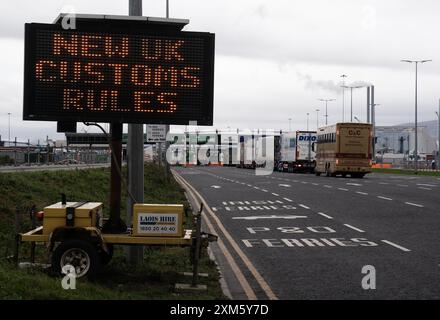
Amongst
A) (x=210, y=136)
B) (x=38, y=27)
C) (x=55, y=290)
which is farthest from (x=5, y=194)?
(x=210, y=136)

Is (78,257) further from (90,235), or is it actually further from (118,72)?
(118,72)

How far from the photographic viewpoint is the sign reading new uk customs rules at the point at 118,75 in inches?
400

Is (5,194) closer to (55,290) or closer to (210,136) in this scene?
(55,290)

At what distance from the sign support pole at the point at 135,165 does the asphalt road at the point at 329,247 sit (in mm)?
1639

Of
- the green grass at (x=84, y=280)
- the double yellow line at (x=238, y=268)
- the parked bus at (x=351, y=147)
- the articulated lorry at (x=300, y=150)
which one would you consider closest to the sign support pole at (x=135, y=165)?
the green grass at (x=84, y=280)

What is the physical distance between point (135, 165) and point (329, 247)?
507 cm

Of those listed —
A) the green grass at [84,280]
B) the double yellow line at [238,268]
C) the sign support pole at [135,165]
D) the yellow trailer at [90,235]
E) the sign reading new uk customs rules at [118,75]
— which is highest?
the sign reading new uk customs rules at [118,75]

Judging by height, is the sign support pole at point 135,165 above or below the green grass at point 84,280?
above

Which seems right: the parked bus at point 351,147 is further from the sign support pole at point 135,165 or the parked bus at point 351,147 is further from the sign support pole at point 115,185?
the sign support pole at point 115,185

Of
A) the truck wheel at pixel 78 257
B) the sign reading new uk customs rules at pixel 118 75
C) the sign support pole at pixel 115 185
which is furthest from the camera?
the sign support pole at pixel 115 185

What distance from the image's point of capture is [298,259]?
42.0 feet

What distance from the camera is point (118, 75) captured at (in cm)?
1030

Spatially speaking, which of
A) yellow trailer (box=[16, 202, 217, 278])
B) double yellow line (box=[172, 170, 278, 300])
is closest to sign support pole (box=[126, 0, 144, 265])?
yellow trailer (box=[16, 202, 217, 278])
